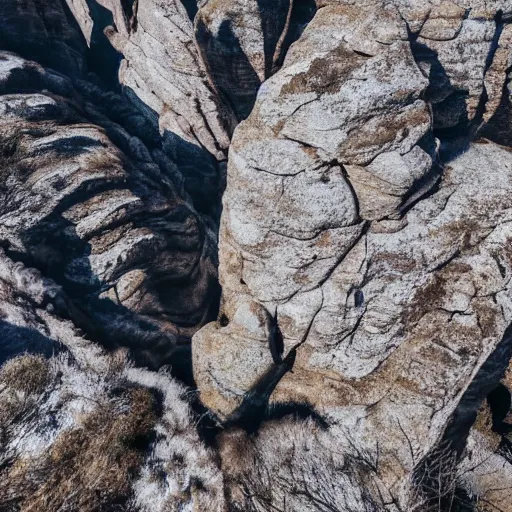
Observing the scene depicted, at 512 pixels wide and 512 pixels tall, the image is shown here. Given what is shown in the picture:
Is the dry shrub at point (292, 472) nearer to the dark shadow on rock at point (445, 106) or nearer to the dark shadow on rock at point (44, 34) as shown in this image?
the dark shadow on rock at point (445, 106)

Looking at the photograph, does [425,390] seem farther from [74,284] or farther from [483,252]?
[74,284]

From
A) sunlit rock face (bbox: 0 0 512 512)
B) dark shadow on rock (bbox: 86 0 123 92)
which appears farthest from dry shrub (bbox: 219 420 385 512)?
dark shadow on rock (bbox: 86 0 123 92)

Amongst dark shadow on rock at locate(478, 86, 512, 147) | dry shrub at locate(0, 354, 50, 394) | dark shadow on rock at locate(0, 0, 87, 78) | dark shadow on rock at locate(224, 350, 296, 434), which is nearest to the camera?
dry shrub at locate(0, 354, 50, 394)

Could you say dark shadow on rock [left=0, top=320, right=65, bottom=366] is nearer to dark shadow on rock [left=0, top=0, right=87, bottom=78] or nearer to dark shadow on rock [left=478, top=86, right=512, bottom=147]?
dark shadow on rock [left=0, top=0, right=87, bottom=78]

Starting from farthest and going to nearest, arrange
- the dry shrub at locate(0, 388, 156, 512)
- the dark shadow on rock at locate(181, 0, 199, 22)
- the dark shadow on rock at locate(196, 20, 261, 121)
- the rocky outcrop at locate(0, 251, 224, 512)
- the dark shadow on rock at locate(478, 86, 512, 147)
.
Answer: the dark shadow on rock at locate(181, 0, 199, 22) → the dark shadow on rock at locate(196, 20, 261, 121) → the dark shadow on rock at locate(478, 86, 512, 147) → the rocky outcrop at locate(0, 251, 224, 512) → the dry shrub at locate(0, 388, 156, 512)

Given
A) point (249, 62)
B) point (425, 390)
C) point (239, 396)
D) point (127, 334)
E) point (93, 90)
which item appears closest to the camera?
point (425, 390)

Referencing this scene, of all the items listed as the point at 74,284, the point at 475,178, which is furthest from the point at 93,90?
the point at 475,178

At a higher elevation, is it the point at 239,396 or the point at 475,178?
the point at 475,178
